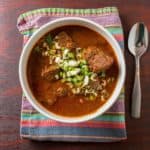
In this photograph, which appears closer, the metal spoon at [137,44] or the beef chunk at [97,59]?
the beef chunk at [97,59]

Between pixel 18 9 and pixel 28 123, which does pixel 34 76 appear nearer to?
pixel 28 123

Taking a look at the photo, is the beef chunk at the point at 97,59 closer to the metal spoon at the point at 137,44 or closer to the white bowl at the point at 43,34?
the white bowl at the point at 43,34

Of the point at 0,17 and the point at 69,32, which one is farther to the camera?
the point at 0,17

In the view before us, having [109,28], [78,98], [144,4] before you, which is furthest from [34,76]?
[144,4]

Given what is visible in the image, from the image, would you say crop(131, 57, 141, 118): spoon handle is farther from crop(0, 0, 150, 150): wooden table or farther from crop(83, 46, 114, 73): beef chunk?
crop(83, 46, 114, 73): beef chunk

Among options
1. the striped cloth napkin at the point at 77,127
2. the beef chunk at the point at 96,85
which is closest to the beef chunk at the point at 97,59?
the beef chunk at the point at 96,85

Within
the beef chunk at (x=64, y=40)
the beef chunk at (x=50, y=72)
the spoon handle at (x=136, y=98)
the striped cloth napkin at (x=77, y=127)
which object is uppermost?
the beef chunk at (x=64, y=40)

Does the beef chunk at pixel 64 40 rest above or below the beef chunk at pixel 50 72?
above

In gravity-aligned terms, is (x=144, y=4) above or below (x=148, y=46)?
above
